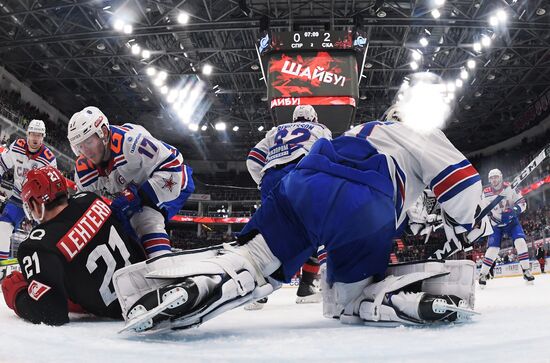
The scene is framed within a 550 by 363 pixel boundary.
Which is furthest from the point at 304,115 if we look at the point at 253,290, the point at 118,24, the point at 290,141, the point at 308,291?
the point at 118,24

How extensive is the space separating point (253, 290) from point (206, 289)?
0.80 feet

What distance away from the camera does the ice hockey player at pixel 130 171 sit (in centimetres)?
250

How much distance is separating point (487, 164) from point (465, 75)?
12455 mm

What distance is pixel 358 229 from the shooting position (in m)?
1.67

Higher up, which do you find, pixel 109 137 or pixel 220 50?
pixel 220 50

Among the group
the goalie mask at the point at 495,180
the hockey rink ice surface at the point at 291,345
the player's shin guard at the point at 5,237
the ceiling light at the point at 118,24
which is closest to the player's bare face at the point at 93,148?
the hockey rink ice surface at the point at 291,345

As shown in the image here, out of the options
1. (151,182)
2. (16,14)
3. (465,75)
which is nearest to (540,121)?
(465,75)

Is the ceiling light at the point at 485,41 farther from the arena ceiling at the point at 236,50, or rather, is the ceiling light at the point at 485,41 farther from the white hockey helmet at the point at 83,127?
the white hockey helmet at the point at 83,127

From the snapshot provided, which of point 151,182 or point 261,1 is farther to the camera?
point 261,1

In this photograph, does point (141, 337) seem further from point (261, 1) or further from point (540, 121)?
point (540, 121)

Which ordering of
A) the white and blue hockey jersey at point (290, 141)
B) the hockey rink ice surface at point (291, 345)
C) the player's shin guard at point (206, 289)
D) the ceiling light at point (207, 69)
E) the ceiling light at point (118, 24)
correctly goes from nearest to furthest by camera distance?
the hockey rink ice surface at point (291, 345) < the player's shin guard at point (206, 289) < the white and blue hockey jersey at point (290, 141) < the ceiling light at point (118, 24) < the ceiling light at point (207, 69)

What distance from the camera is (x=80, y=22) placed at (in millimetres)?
15250

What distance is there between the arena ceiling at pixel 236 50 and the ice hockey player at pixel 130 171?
1015 cm

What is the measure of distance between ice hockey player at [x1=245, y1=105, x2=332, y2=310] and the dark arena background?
0.35 m
